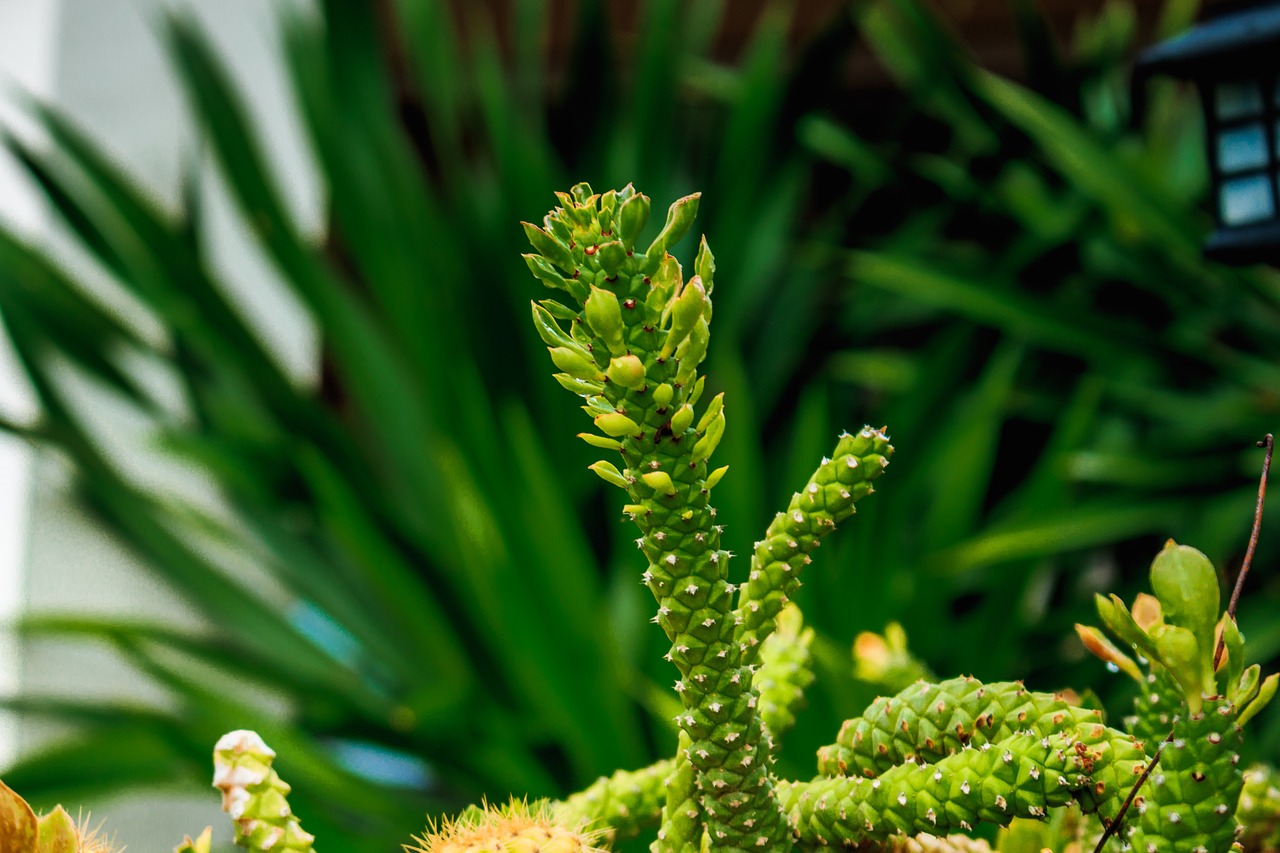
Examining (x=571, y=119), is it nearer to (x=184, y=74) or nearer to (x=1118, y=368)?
(x=184, y=74)

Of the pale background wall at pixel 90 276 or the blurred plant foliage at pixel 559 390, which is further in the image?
the pale background wall at pixel 90 276

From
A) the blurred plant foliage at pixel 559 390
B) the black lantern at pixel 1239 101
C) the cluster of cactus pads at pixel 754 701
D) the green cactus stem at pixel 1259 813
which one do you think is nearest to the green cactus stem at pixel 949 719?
the cluster of cactus pads at pixel 754 701

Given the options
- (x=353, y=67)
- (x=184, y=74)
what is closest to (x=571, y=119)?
(x=353, y=67)

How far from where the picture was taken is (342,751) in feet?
6.09

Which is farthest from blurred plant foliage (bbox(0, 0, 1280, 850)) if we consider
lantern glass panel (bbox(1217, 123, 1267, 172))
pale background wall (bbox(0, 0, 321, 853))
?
lantern glass panel (bbox(1217, 123, 1267, 172))

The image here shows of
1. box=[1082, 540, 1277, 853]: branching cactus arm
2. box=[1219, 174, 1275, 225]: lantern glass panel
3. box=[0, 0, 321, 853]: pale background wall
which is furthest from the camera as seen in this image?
box=[0, 0, 321, 853]: pale background wall

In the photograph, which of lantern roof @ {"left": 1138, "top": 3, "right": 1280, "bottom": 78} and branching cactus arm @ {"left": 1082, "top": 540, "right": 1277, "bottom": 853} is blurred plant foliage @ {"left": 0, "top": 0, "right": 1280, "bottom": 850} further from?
branching cactus arm @ {"left": 1082, "top": 540, "right": 1277, "bottom": 853}

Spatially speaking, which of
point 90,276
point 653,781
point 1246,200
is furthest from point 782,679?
point 90,276

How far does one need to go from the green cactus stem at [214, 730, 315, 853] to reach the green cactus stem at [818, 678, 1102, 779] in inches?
4.2

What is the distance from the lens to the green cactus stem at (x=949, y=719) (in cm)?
20

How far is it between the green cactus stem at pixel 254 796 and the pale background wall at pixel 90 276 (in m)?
1.83

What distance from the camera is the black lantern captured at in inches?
20.7

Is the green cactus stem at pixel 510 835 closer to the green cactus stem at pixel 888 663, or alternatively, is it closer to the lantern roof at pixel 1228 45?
the green cactus stem at pixel 888 663

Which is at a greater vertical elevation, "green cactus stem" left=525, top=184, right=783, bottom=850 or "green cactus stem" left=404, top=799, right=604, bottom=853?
"green cactus stem" left=525, top=184, right=783, bottom=850
